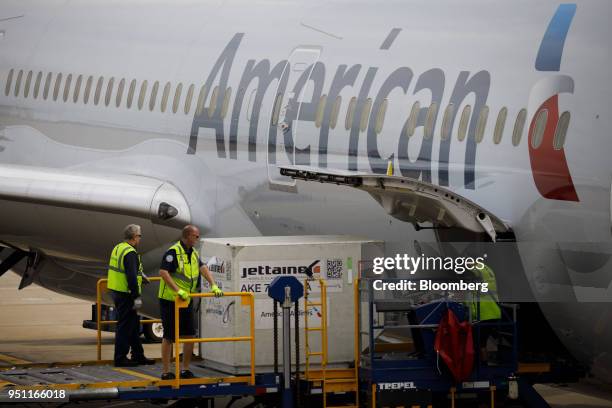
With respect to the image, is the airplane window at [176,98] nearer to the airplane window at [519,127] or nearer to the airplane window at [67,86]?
the airplane window at [67,86]

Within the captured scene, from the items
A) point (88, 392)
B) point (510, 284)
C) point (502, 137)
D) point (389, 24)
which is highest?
point (389, 24)

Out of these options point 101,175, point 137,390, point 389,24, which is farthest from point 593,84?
point 101,175

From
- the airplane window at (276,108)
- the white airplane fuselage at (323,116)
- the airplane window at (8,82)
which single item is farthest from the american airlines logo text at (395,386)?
the airplane window at (8,82)

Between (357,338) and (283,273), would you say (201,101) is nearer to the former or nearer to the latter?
(283,273)

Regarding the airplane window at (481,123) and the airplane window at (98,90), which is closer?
the airplane window at (481,123)

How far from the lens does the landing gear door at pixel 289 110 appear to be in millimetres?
14914

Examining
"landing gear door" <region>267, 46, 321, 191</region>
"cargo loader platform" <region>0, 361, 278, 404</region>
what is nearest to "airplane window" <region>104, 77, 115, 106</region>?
"landing gear door" <region>267, 46, 321, 191</region>

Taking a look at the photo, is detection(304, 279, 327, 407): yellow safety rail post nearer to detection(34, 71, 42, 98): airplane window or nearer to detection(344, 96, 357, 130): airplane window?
detection(344, 96, 357, 130): airplane window

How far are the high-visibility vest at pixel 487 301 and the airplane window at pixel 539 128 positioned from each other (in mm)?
1163

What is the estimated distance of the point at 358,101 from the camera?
14.2 metres

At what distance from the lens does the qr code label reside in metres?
12.9

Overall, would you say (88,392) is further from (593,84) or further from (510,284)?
(593,84)

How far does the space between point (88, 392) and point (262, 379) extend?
5.07ft

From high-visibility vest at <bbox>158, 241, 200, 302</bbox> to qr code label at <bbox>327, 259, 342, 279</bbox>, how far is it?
1.20 metres
